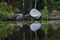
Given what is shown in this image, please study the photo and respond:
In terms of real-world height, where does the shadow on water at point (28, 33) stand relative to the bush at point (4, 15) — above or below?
above

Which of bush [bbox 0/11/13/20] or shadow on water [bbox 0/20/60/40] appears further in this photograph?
bush [bbox 0/11/13/20]

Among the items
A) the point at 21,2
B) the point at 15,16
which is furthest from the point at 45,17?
the point at 21,2

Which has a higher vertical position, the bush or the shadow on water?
the shadow on water

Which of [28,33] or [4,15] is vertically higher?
[28,33]

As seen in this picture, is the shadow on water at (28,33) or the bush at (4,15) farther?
the bush at (4,15)

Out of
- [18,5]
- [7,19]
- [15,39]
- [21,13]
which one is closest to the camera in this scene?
[15,39]

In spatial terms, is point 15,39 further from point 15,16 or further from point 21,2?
point 21,2

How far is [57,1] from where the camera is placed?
919 inches

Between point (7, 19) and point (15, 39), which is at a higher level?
point (15, 39)

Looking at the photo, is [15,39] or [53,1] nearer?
[15,39]

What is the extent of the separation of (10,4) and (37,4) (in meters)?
2.60

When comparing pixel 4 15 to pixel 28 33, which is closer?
pixel 28 33

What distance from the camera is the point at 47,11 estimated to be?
69.7 ft

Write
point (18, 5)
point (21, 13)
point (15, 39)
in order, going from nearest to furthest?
point (15, 39)
point (21, 13)
point (18, 5)
